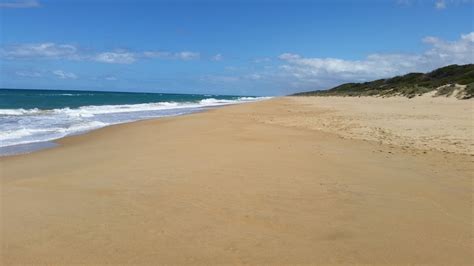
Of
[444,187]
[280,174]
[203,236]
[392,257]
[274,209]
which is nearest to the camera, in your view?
[392,257]

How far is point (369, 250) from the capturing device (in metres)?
4.11

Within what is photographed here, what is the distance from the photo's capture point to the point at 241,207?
548 cm

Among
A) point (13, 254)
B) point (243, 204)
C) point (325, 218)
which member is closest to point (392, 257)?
point (325, 218)

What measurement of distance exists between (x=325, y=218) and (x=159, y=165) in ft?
13.8

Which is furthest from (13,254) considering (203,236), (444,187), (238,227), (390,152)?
(390,152)

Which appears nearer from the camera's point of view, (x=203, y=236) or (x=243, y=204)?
(x=203, y=236)

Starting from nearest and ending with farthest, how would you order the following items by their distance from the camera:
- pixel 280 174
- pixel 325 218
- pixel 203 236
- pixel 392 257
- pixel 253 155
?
pixel 392 257 < pixel 203 236 < pixel 325 218 < pixel 280 174 < pixel 253 155

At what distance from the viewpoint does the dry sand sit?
4.07 meters

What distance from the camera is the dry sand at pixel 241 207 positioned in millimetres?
4070

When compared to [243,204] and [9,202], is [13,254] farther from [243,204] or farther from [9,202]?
[243,204]

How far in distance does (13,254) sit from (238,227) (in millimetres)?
2232

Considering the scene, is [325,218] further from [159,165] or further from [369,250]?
[159,165]

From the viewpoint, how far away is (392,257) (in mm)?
3953

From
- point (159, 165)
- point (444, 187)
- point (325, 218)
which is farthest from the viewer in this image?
point (159, 165)
